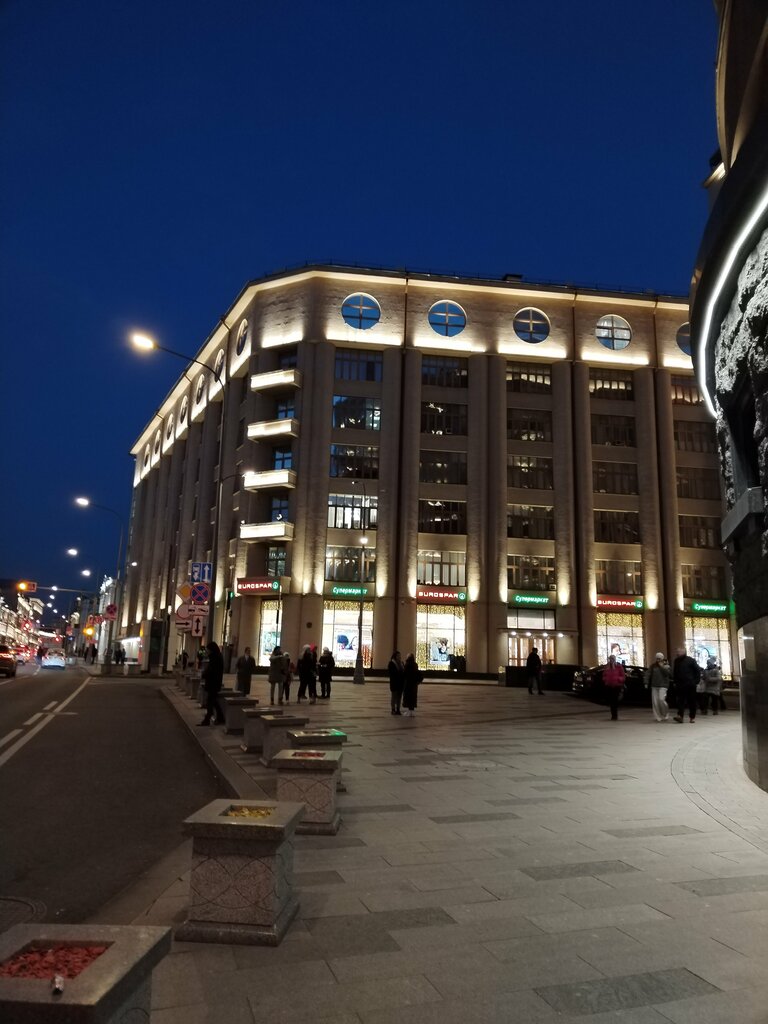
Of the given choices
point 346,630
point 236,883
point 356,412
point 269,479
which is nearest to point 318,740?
point 236,883

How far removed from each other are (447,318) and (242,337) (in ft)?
54.0

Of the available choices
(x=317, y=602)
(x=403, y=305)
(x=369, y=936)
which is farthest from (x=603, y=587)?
(x=369, y=936)

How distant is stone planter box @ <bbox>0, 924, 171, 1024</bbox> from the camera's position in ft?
6.86

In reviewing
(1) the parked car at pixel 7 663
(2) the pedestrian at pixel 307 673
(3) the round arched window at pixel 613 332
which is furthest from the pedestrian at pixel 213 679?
(3) the round arched window at pixel 613 332

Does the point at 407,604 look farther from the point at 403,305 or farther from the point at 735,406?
the point at 735,406

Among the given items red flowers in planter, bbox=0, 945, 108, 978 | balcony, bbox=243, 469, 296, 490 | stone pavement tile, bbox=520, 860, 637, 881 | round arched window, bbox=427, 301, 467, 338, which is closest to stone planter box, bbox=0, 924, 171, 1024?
red flowers in planter, bbox=0, 945, 108, 978

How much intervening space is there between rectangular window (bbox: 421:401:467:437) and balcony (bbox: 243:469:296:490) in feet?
33.2

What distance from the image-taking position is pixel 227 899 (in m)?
4.23

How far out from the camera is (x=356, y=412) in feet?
163

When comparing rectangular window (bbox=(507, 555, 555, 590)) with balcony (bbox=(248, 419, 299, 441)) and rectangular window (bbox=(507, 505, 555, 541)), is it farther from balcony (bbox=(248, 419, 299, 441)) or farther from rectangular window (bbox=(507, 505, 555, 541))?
balcony (bbox=(248, 419, 299, 441))

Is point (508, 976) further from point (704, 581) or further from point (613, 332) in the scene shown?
point (613, 332)

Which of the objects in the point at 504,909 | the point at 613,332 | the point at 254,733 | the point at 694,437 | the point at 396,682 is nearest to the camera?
the point at 504,909

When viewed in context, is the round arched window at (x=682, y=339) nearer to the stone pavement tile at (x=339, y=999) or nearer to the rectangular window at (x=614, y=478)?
the rectangular window at (x=614, y=478)

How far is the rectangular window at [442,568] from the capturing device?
156 feet
